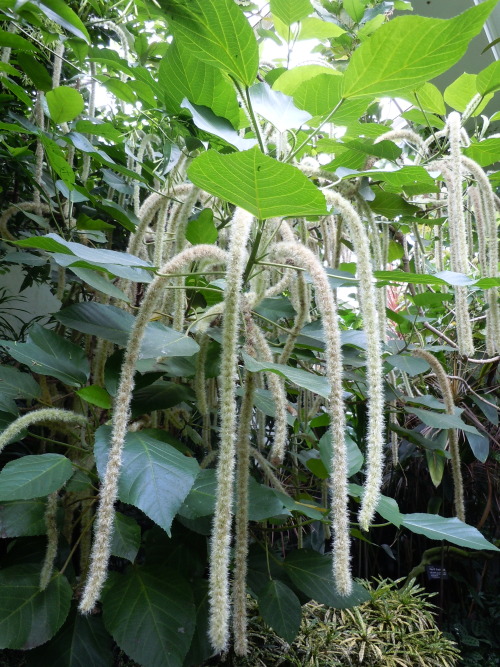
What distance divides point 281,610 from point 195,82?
2.89 ft

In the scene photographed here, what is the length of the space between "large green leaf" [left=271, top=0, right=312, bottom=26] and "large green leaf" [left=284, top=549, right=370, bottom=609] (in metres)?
1.03

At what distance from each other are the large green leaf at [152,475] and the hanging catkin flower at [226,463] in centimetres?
6

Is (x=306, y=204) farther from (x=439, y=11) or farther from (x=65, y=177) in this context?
(x=439, y=11)

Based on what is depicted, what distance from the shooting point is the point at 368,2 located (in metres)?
1.36

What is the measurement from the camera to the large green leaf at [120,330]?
66 centimetres

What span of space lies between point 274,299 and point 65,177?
1.58 feet

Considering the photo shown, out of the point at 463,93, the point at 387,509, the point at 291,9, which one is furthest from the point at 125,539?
the point at 463,93

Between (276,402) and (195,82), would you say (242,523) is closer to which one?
(276,402)

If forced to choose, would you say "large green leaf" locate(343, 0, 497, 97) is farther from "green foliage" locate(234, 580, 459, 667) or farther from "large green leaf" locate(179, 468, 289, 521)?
"green foliage" locate(234, 580, 459, 667)

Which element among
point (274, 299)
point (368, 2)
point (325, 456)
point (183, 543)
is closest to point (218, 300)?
point (274, 299)

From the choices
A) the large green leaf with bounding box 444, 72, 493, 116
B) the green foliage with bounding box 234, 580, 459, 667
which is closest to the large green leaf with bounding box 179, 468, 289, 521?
the green foliage with bounding box 234, 580, 459, 667

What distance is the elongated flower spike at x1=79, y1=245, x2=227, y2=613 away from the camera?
0.50 meters

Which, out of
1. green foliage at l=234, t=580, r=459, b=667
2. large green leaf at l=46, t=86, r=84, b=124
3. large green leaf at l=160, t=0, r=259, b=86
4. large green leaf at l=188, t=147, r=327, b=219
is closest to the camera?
large green leaf at l=188, t=147, r=327, b=219

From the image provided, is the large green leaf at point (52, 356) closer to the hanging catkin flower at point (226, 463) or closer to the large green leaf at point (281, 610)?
the hanging catkin flower at point (226, 463)
